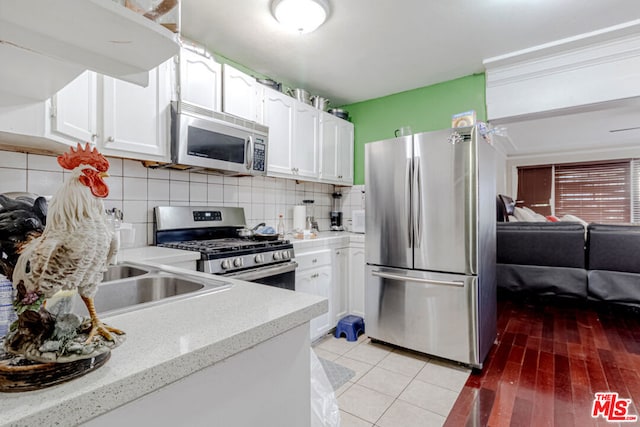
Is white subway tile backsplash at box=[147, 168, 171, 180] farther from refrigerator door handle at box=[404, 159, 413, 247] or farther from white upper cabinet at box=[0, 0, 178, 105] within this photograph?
refrigerator door handle at box=[404, 159, 413, 247]

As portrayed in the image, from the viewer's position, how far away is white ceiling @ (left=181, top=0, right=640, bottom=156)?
2.05 meters

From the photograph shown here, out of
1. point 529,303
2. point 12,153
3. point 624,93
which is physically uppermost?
point 624,93

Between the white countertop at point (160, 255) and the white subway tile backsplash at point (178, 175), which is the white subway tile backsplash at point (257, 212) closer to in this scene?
the white subway tile backsplash at point (178, 175)

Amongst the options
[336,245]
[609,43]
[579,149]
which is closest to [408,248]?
[336,245]

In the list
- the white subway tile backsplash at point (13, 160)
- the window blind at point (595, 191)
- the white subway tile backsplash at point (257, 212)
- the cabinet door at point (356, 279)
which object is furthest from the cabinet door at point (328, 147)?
the window blind at point (595, 191)

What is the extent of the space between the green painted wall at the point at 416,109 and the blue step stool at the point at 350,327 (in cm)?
167

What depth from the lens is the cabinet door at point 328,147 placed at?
3.25m

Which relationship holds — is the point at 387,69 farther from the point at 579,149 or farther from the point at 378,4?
the point at 579,149

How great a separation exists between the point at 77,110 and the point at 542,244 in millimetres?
4051

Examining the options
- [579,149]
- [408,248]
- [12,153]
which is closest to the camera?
[12,153]

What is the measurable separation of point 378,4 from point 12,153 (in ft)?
7.39

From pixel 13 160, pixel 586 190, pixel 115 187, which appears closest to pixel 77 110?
pixel 13 160

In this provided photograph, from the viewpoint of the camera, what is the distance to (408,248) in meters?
2.39

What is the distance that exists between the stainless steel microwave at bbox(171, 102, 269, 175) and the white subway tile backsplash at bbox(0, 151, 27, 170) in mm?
707
